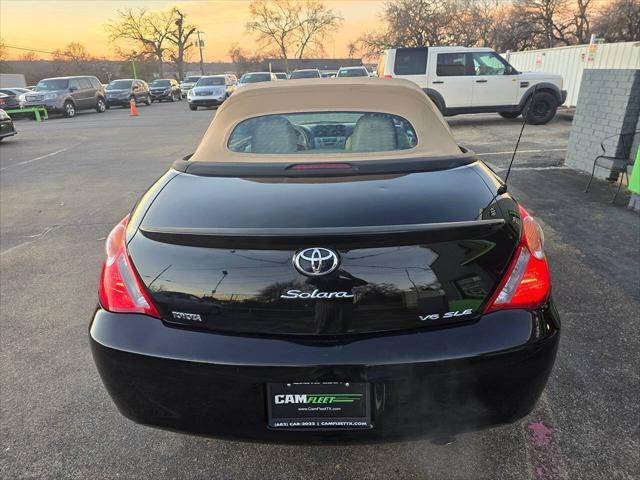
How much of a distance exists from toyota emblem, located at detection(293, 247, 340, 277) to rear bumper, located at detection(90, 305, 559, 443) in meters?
0.27

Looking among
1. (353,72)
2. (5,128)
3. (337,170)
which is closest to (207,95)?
(353,72)

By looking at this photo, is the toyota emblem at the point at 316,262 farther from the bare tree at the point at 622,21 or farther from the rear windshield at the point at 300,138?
the bare tree at the point at 622,21

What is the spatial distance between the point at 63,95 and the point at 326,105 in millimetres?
24288

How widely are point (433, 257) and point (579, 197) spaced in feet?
18.2

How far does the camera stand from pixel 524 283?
1716mm

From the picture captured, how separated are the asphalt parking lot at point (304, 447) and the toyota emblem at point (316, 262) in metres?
1.00

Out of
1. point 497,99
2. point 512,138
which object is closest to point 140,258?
point 512,138

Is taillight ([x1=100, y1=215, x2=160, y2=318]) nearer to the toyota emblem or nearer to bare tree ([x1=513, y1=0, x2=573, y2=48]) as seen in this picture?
the toyota emblem

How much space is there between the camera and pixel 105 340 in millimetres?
1747

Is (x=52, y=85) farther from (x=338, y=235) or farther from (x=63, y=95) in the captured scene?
(x=338, y=235)

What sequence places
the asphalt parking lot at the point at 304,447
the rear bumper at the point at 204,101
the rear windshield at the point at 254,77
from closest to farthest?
the asphalt parking lot at the point at 304,447, the rear bumper at the point at 204,101, the rear windshield at the point at 254,77

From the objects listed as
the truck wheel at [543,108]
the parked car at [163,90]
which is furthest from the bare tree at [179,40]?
the truck wheel at [543,108]

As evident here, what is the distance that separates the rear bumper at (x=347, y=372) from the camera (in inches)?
62.2

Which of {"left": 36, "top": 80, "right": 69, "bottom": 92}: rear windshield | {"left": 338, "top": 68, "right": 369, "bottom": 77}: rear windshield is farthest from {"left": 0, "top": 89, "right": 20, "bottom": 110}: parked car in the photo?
{"left": 338, "top": 68, "right": 369, "bottom": 77}: rear windshield
